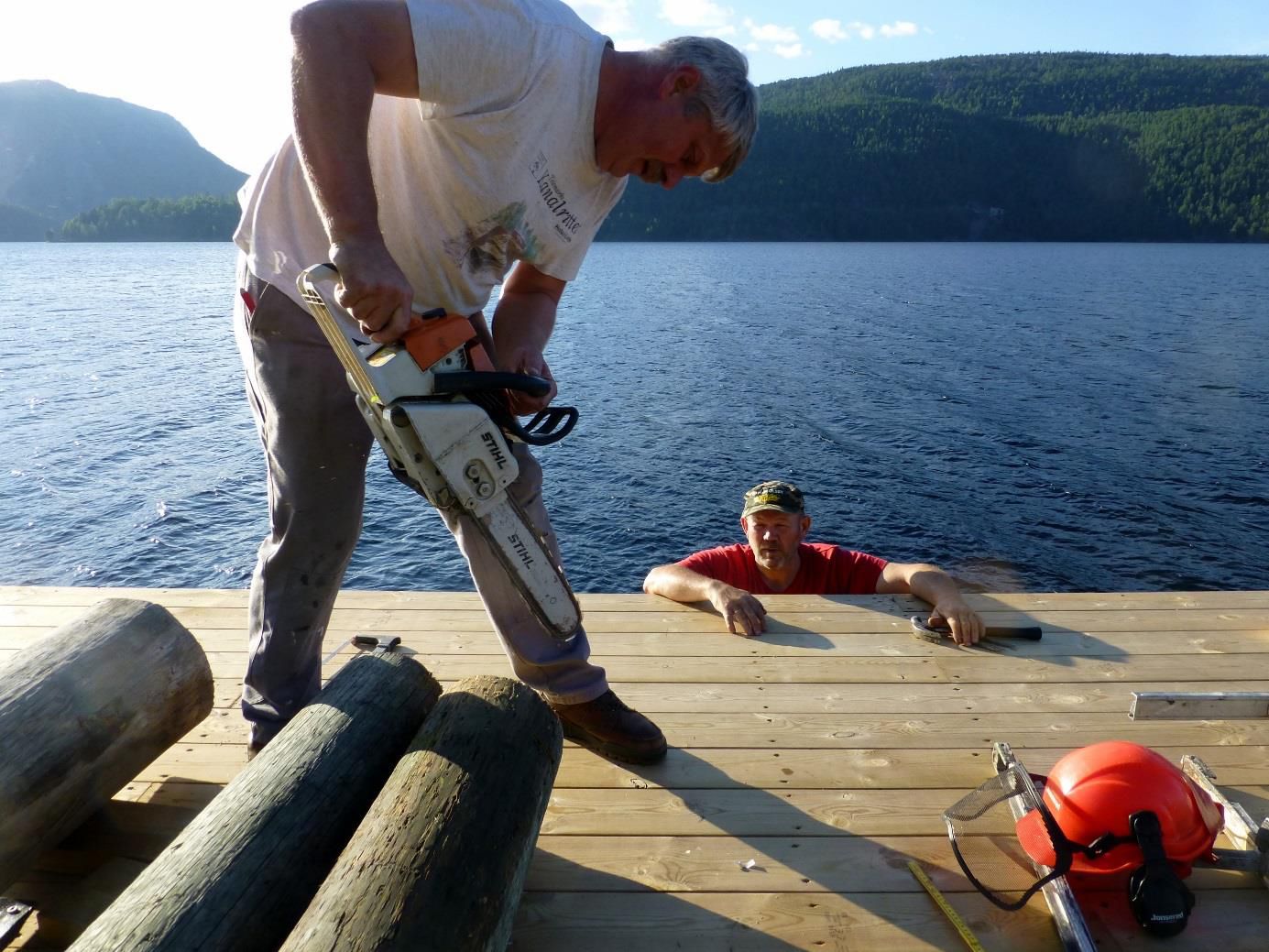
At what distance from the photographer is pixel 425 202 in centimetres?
245

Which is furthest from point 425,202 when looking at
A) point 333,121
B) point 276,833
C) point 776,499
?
point 776,499

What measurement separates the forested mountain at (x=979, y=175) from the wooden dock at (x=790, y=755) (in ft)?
272

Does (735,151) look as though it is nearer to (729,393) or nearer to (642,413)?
(642,413)

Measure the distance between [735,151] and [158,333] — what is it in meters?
27.2

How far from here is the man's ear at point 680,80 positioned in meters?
2.31

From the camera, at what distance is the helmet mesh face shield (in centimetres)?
241

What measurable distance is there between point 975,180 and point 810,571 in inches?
4122

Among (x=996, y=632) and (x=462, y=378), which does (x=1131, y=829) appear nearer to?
(x=996, y=632)

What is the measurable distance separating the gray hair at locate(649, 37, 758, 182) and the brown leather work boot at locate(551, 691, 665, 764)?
5.79 ft

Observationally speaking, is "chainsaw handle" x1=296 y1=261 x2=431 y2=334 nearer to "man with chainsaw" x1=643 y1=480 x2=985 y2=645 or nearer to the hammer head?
the hammer head

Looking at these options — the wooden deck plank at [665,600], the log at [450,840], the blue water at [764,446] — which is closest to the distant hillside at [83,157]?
the blue water at [764,446]

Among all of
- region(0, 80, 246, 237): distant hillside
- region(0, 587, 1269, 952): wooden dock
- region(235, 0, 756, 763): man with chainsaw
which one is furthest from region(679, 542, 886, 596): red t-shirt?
region(0, 80, 246, 237): distant hillside

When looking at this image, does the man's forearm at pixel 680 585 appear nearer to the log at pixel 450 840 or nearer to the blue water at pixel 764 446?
the log at pixel 450 840

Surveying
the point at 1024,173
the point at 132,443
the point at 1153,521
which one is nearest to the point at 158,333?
the point at 132,443
